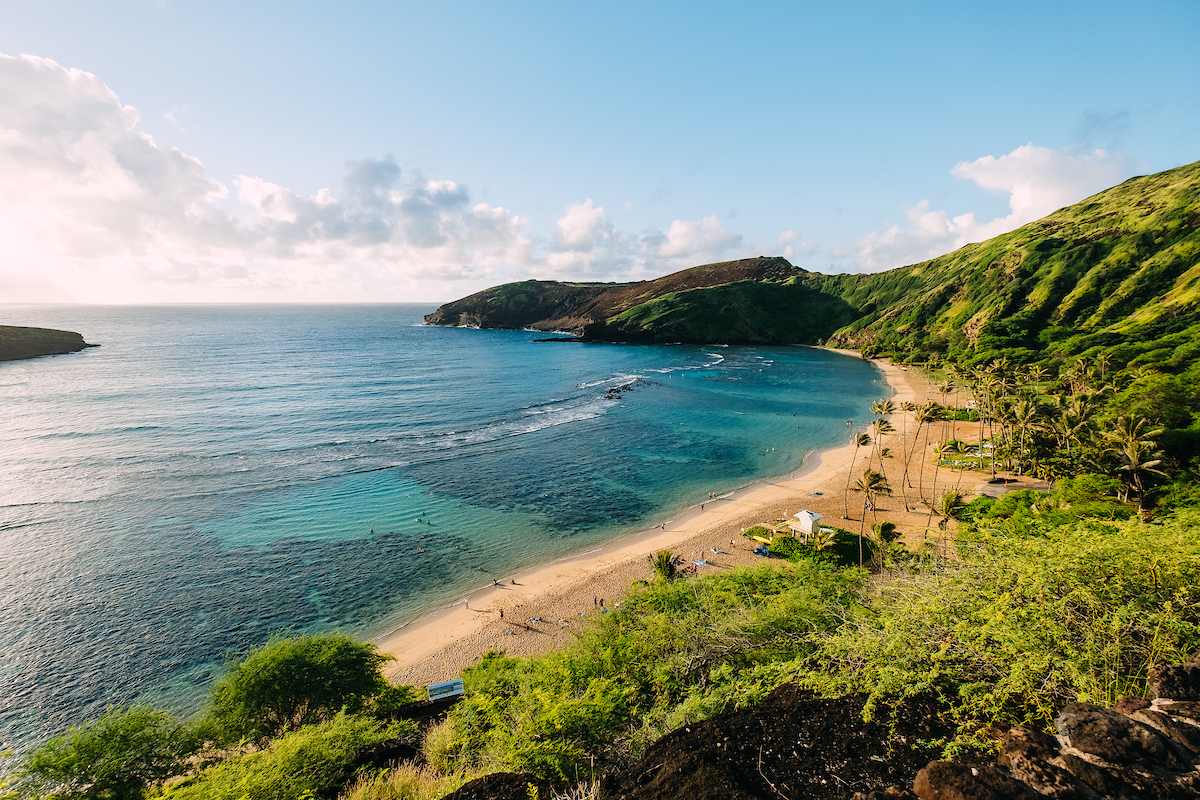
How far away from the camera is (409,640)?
1324 inches

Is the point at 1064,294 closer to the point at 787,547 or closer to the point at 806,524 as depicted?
the point at 806,524

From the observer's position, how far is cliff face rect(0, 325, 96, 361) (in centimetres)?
14000

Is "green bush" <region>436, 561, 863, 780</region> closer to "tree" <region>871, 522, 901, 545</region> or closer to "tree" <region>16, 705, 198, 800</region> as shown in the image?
"tree" <region>16, 705, 198, 800</region>

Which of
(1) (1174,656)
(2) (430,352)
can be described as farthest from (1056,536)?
(2) (430,352)

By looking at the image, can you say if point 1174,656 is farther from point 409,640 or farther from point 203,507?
point 203,507

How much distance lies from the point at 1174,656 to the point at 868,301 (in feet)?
709

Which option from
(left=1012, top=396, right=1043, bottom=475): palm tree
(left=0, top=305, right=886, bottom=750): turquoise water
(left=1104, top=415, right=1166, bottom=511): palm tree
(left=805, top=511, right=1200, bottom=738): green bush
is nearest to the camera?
(left=805, top=511, right=1200, bottom=738): green bush

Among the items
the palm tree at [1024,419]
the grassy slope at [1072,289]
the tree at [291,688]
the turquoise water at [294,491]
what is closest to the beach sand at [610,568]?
the turquoise water at [294,491]

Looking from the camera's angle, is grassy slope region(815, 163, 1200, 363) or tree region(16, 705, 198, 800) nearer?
tree region(16, 705, 198, 800)

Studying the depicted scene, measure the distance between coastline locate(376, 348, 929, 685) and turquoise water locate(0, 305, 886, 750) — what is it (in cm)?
249

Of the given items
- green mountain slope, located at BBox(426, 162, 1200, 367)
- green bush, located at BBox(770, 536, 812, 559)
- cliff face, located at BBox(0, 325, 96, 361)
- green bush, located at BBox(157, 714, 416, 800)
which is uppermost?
green mountain slope, located at BBox(426, 162, 1200, 367)

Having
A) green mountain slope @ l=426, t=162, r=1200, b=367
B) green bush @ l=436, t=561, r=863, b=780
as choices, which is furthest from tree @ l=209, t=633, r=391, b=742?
green mountain slope @ l=426, t=162, r=1200, b=367

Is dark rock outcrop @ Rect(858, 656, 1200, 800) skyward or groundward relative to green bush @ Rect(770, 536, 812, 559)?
skyward

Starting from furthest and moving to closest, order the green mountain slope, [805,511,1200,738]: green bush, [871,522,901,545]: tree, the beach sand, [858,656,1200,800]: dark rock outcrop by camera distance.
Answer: the green mountain slope
[871,522,901,545]: tree
the beach sand
[805,511,1200,738]: green bush
[858,656,1200,800]: dark rock outcrop
